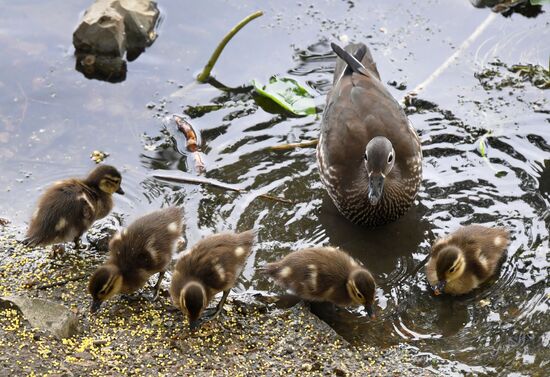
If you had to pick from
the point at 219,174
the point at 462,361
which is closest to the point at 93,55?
the point at 219,174

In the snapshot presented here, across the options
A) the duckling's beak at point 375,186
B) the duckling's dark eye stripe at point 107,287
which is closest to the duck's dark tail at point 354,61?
Answer: the duckling's beak at point 375,186

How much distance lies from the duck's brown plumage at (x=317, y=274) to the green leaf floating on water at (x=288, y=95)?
5.96 ft

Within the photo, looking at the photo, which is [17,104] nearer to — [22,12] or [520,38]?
[22,12]

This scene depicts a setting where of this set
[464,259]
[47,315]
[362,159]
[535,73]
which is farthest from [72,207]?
[535,73]

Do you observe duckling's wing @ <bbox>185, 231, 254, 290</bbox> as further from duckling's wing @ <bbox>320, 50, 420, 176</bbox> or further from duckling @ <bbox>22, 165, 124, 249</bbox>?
duckling's wing @ <bbox>320, 50, 420, 176</bbox>

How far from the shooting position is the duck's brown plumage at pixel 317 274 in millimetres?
4887

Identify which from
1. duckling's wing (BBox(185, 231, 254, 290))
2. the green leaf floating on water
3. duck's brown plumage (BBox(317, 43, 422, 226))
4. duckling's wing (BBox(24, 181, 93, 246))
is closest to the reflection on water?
the green leaf floating on water

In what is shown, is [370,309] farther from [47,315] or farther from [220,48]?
[220,48]

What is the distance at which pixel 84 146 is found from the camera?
642 centimetres

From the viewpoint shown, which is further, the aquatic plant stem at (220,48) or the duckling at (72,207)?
the aquatic plant stem at (220,48)

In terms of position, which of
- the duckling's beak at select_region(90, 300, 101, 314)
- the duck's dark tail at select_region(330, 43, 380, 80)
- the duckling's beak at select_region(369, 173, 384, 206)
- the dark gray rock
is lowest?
the duckling's beak at select_region(90, 300, 101, 314)

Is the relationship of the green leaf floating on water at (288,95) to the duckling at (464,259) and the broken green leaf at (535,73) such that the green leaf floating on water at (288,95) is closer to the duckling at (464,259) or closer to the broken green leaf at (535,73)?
the broken green leaf at (535,73)

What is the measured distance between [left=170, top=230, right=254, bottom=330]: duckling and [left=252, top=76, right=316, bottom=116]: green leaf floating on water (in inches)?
71.6

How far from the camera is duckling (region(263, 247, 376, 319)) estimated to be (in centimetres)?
480
